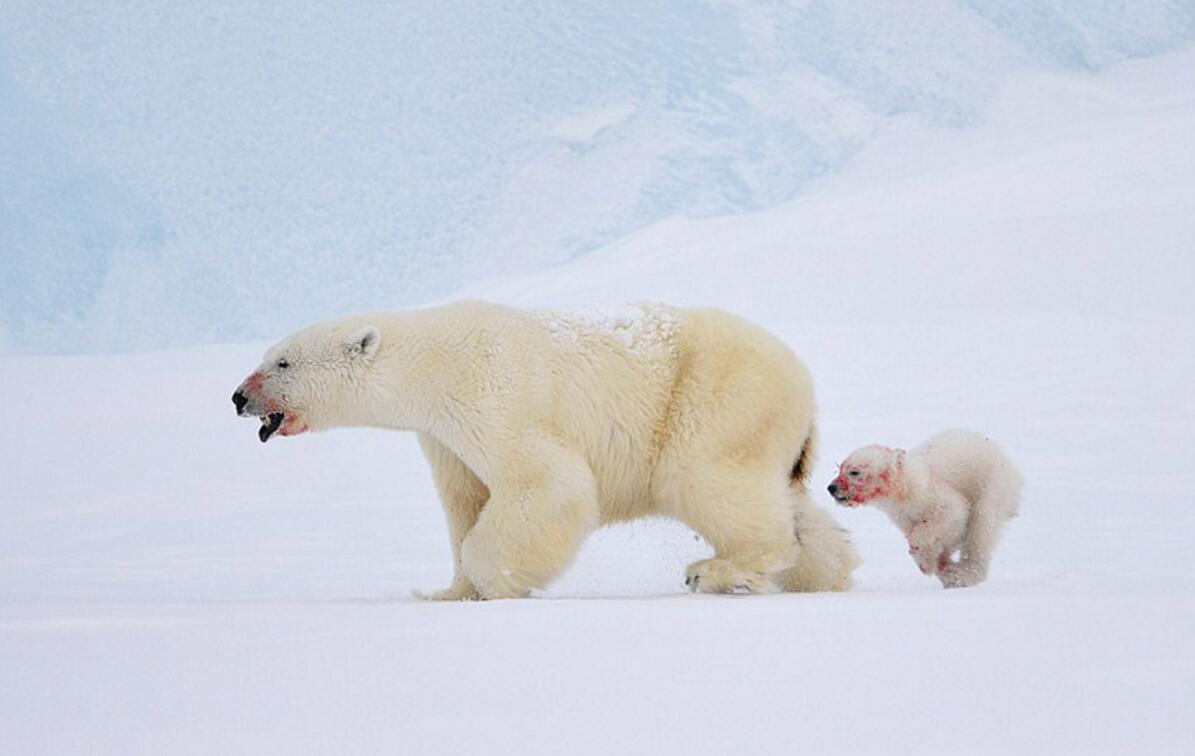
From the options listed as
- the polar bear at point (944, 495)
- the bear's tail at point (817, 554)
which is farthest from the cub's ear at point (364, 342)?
the polar bear at point (944, 495)

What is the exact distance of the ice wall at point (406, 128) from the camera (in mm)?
15031

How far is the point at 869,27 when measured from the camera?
1589 centimetres

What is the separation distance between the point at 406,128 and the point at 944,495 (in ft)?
41.9

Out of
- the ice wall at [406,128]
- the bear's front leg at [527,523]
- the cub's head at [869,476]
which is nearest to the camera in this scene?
the bear's front leg at [527,523]

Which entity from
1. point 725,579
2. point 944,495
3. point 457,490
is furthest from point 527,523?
point 944,495

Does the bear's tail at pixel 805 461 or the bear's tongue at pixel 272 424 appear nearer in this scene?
the bear's tongue at pixel 272 424

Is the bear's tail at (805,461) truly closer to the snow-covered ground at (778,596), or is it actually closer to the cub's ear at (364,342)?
the snow-covered ground at (778,596)

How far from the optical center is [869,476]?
14.9 ft

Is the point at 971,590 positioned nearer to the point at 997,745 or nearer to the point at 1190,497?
the point at 997,745

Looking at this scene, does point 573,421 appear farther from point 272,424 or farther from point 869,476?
point 869,476

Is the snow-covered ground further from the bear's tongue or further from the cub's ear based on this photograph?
the cub's ear

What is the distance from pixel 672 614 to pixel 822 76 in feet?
44.4

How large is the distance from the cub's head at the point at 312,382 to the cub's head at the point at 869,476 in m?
A: 1.62

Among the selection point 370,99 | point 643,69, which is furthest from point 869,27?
point 370,99
